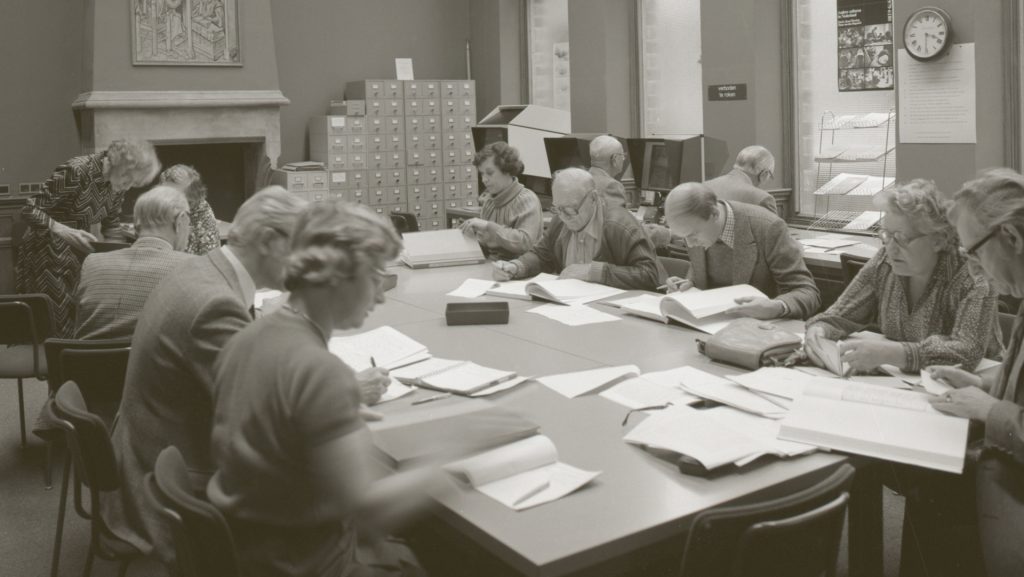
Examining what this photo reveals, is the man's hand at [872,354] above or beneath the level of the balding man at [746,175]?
beneath

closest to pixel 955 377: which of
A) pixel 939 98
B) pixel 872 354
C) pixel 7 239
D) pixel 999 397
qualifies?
pixel 999 397

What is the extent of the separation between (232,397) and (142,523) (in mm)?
941

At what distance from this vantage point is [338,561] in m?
1.83

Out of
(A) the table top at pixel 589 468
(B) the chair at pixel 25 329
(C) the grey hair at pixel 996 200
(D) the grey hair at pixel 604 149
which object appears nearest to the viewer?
(A) the table top at pixel 589 468

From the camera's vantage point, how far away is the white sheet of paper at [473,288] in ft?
14.4

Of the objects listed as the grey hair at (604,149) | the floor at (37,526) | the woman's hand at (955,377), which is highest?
the grey hair at (604,149)

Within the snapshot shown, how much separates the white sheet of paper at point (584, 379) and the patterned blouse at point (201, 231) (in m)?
2.87

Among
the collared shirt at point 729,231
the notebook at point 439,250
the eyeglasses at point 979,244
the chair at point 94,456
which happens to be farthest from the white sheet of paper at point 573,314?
the chair at point 94,456

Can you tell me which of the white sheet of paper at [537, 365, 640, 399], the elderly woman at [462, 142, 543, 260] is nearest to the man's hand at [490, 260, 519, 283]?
the elderly woman at [462, 142, 543, 260]

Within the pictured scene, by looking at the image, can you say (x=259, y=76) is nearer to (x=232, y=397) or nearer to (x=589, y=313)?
(x=589, y=313)

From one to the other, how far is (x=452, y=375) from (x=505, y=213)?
268cm

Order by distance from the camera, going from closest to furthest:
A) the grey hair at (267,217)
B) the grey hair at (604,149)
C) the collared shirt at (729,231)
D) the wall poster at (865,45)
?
the grey hair at (267,217), the collared shirt at (729,231), the wall poster at (865,45), the grey hair at (604,149)

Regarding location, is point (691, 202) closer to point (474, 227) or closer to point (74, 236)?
point (474, 227)

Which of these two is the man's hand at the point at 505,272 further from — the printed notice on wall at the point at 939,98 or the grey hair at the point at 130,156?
the printed notice on wall at the point at 939,98
